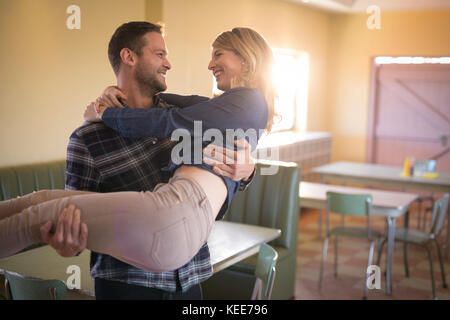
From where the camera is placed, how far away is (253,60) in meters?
1.80

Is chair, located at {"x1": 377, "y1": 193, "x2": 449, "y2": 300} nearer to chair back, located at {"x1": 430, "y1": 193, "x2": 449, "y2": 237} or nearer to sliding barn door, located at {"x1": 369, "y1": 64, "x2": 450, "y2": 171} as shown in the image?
chair back, located at {"x1": 430, "y1": 193, "x2": 449, "y2": 237}

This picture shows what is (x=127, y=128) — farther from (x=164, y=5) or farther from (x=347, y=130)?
(x=347, y=130)

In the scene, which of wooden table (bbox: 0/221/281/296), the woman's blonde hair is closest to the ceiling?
wooden table (bbox: 0/221/281/296)

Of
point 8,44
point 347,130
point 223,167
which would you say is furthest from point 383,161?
point 223,167

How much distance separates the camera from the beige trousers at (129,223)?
1397mm

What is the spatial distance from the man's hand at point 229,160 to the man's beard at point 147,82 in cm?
37

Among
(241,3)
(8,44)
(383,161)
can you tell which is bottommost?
(383,161)

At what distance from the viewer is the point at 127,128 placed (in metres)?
1.58

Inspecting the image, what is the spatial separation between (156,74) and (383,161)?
6319 millimetres

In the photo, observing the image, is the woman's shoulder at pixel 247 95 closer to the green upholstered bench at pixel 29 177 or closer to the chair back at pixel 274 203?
the green upholstered bench at pixel 29 177

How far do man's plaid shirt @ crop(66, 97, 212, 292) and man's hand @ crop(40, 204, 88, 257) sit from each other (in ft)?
0.94

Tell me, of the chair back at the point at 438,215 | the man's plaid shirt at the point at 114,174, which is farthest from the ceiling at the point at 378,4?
the man's plaid shirt at the point at 114,174

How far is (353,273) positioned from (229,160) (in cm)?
333

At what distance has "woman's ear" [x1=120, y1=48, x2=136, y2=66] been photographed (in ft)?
6.10
